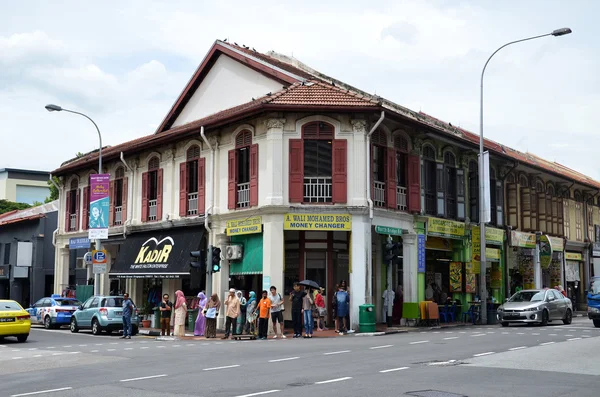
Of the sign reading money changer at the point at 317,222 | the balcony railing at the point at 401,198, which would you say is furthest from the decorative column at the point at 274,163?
the balcony railing at the point at 401,198

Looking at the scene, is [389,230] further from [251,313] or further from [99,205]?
[99,205]

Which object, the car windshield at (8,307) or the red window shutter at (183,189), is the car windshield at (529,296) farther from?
the car windshield at (8,307)

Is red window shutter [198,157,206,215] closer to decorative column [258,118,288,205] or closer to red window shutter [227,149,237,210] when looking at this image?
red window shutter [227,149,237,210]

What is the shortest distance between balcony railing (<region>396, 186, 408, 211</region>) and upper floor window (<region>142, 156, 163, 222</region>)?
10.9 metres

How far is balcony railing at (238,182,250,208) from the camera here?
27.8 metres

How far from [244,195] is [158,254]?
5456 mm

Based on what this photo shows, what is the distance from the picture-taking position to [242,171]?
28438mm

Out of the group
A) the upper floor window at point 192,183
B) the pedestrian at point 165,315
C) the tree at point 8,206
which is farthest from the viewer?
the tree at point 8,206

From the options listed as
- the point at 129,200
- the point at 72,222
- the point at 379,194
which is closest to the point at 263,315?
the point at 379,194

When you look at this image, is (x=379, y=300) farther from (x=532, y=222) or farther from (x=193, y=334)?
(x=532, y=222)

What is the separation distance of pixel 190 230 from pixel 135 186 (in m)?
5.73

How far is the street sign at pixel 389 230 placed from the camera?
27.2 meters

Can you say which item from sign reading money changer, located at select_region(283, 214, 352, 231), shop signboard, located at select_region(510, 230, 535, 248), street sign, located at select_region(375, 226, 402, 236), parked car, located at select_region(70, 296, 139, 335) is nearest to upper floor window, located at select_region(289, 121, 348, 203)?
sign reading money changer, located at select_region(283, 214, 352, 231)

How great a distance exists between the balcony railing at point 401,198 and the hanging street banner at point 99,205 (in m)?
12.0
